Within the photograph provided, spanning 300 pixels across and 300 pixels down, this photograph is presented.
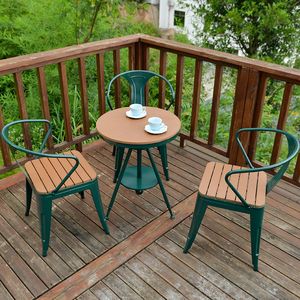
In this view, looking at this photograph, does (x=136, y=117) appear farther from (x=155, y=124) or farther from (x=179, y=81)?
(x=179, y=81)

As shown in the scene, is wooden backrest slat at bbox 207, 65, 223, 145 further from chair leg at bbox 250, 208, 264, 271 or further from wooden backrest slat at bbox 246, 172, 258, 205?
chair leg at bbox 250, 208, 264, 271

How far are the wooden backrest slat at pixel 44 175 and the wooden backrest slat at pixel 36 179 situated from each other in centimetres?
2

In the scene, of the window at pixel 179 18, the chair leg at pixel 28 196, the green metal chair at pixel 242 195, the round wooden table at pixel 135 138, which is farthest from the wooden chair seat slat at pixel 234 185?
the window at pixel 179 18

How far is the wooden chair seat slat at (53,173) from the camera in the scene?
216 cm

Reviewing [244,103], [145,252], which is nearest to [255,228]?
[145,252]

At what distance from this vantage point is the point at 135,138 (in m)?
2.31

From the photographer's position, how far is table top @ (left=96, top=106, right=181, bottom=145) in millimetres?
2295

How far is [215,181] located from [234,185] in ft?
0.38

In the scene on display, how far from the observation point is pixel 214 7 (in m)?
4.44

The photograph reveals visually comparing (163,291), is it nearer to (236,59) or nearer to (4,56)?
(236,59)

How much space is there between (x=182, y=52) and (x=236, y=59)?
50 cm

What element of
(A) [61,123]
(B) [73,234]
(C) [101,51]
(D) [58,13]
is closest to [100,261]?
(B) [73,234]

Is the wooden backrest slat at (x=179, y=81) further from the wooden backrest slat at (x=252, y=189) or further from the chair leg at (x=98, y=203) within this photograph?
the chair leg at (x=98, y=203)

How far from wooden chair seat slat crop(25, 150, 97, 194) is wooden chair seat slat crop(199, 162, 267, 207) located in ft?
2.36
